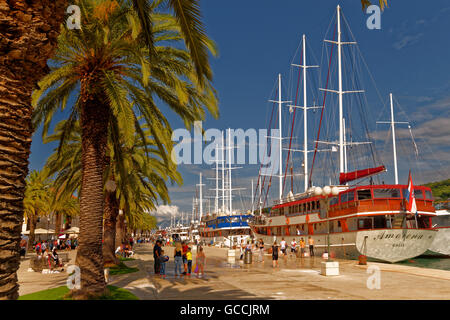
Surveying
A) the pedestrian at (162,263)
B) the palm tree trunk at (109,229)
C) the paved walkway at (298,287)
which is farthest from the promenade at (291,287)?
Result: the palm tree trunk at (109,229)

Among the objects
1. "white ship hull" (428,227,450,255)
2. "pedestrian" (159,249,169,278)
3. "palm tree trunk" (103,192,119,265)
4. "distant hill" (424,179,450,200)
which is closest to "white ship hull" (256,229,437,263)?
"white ship hull" (428,227,450,255)

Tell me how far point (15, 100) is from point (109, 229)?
57.5ft

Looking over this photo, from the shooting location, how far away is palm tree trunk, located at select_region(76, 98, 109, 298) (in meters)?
11.5

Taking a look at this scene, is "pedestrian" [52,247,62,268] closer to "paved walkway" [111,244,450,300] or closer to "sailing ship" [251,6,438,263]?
"paved walkway" [111,244,450,300]

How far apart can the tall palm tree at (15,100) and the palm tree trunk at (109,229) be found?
1669 cm

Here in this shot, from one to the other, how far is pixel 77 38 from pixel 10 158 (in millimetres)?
7946

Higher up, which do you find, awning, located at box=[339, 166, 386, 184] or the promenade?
awning, located at box=[339, 166, 386, 184]

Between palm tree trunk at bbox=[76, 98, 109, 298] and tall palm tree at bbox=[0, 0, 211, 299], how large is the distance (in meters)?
6.29

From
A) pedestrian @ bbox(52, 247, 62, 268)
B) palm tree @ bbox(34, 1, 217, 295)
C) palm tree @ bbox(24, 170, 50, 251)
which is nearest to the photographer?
palm tree @ bbox(34, 1, 217, 295)

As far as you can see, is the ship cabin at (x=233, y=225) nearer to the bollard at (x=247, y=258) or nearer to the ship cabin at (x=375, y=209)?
the ship cabin at (x=375, y=209)

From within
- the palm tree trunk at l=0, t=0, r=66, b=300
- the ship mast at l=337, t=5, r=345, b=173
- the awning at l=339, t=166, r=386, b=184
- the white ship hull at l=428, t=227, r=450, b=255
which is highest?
the ship mast at l=337, t=5, r=345, b=173

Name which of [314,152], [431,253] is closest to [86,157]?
[314,152]

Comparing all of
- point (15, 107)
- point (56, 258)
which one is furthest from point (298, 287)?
point (56, 258)

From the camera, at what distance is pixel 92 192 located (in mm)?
11766
